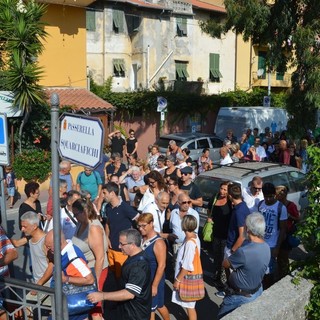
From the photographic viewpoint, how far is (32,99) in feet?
53.7

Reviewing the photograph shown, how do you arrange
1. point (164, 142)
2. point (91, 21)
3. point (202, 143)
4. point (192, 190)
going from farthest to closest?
point (91, 21) < point (202, 143) < point (164, 142) < point (192, 190)

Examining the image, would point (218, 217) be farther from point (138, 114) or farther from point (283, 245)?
point (138, 114)

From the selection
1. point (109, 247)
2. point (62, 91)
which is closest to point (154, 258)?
point (109, 247)

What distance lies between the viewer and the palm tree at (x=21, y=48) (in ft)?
52.3

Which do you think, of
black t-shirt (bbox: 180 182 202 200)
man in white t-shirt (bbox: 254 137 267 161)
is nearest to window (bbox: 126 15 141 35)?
man in white t-shirt (bbox: 254 137 267 161)

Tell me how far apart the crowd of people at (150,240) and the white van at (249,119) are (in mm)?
12975

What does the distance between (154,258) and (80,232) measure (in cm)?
104

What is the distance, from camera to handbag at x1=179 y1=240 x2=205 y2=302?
584cm

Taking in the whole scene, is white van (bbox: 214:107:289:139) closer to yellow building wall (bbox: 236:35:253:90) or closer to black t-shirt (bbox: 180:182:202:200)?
black t-shirt (bbox: 180:182:202:200)

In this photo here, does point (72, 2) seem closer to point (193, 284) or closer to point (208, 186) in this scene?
point (208, 186)

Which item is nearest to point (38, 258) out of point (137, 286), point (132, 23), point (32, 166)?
point (137, 286)

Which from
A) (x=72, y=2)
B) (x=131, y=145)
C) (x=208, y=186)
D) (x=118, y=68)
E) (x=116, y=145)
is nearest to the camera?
(x=208, y=186)

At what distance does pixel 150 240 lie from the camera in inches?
223

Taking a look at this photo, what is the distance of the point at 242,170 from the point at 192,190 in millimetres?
1166
